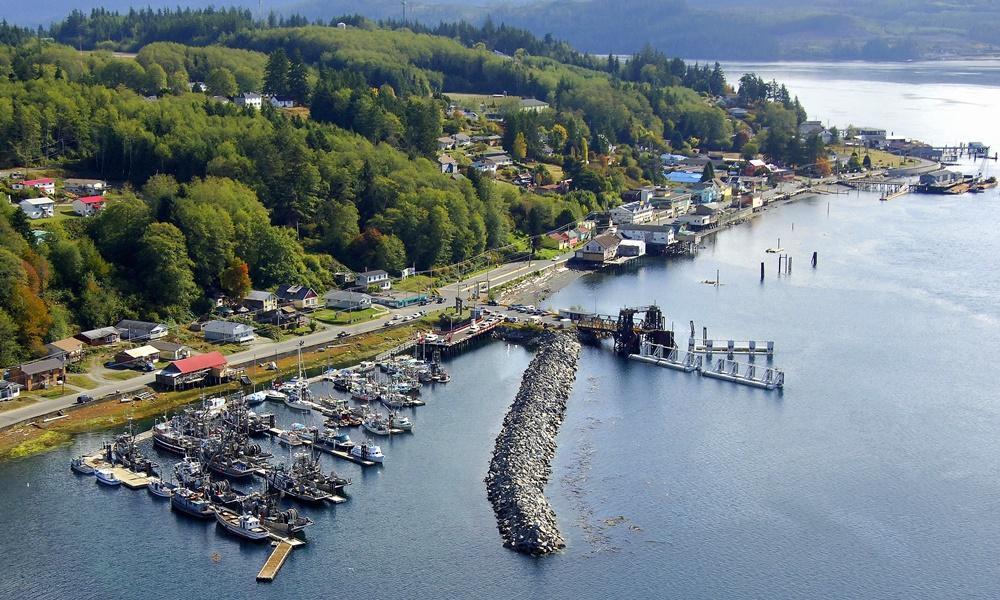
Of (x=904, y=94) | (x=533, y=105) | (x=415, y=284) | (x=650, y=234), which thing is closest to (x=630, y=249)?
(x=650, y=234)

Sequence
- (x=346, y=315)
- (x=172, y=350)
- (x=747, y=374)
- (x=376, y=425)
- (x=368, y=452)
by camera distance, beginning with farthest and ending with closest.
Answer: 1. (x=346, y=315)
2. (x=747, y=374)
3. (x=172, y=350)
4. (x=376, y=425)
5. (x=368, y=452)

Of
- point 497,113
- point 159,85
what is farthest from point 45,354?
point 497,113

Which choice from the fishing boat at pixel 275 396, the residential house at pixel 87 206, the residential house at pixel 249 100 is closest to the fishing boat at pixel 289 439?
the fishing boat at pixel 275 396

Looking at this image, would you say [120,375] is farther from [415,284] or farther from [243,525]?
[415,284]

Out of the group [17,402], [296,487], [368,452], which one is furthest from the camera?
[17,402]

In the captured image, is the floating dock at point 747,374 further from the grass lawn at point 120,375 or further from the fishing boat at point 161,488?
the grass lawn at point 120,375

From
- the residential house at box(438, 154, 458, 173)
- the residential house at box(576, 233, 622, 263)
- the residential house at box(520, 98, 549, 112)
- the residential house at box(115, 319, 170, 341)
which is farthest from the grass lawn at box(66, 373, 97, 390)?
the residential house at box(520, 98, 549, 112)
